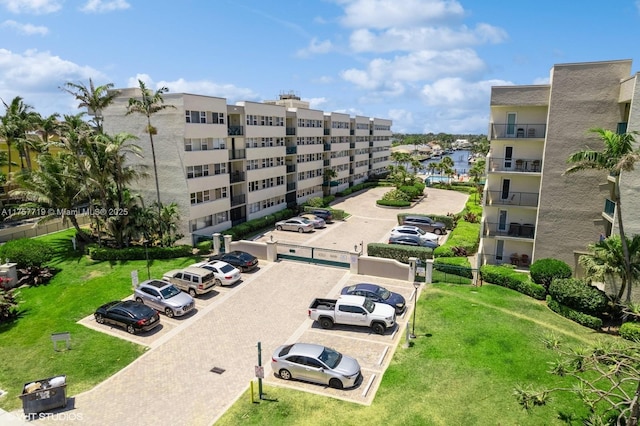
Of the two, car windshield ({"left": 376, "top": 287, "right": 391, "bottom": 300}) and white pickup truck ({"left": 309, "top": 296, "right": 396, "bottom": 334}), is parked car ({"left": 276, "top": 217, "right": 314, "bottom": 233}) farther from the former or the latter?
white pickup truck ({"left": 309, "top": 296, "right": 396, "bottom": 334})

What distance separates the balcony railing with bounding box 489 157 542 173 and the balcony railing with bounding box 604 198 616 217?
187 inches

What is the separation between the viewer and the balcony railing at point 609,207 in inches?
966

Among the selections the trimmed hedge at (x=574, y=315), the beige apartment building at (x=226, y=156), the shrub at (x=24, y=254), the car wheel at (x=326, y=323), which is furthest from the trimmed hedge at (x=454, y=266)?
the shrub at (x=24, y=254)

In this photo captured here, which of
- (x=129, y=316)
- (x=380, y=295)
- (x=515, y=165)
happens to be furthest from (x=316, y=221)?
(x=129, y=316)

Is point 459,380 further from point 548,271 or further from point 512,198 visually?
point 512,198

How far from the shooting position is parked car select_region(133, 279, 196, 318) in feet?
76.5

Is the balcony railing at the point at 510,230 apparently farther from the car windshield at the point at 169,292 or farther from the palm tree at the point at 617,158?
the car windshield at the point at 169,292

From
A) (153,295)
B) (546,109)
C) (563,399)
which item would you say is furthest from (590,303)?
(153,295)

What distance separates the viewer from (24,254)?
96.9 ft

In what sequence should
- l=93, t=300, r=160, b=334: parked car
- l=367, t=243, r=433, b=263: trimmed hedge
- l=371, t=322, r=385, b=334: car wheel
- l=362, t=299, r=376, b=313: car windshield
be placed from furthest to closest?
l=367, t=243, r=433, b=263: trimmed hedge, l=362, t=299, r=376, b=313: car windshield, l=93, t=300, r=160, b=334: parked car, l=371, t=322, r=385, b=334: car wheel

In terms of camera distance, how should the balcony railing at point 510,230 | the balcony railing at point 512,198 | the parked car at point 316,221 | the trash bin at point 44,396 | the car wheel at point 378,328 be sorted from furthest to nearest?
1. the parked car at point 316,221
2. the balcony railing at point 510,230
3. the balcony railing at point 512,198
4. the car wheel at point 378,328
5. the trash bin at point 44,396

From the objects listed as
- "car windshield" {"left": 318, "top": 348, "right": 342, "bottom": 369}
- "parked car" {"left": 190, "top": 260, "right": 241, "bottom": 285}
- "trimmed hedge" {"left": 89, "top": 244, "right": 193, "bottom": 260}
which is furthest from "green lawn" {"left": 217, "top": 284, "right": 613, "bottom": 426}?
"trimmed hedge" {"left": 89, "top": 244, "right": 193, "bottom": 260}

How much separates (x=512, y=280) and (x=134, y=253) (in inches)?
1097

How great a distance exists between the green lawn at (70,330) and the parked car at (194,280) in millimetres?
3237
